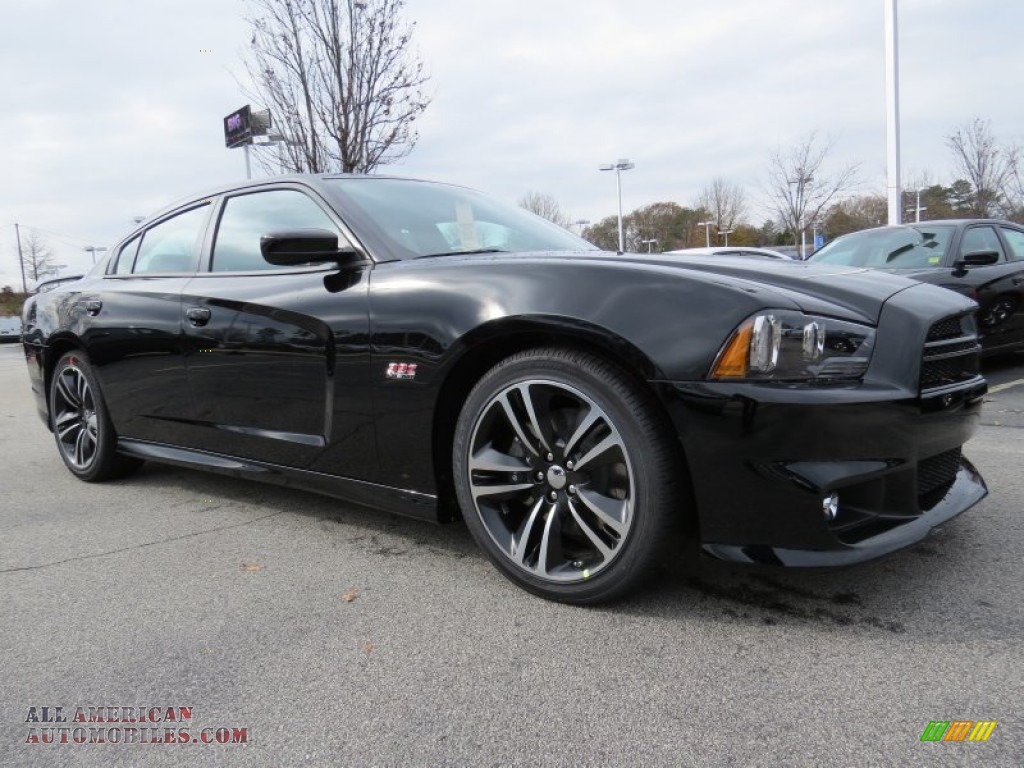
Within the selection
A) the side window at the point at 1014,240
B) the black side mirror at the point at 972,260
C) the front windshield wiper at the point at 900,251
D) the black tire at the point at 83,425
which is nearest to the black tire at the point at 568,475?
the black tire at the point at 83,425

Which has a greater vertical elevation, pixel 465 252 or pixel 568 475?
pixel 465 252

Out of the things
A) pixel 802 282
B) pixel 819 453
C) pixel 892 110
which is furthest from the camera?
pixel 892 110

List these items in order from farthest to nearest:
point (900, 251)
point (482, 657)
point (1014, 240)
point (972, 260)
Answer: point (1014, 240) → point (900, 251) → point (972, 260) → point (482, 657)

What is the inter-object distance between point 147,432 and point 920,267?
19.6ft

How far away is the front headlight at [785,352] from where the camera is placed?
1.91m

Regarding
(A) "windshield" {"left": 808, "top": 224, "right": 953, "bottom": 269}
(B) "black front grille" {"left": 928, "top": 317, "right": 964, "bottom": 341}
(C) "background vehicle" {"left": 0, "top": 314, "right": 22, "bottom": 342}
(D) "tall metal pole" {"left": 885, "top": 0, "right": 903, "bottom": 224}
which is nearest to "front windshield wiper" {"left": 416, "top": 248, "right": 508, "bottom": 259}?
(B) "black front grille" {"left": 928, "top": 317, "right": 964, "bottom": 341}

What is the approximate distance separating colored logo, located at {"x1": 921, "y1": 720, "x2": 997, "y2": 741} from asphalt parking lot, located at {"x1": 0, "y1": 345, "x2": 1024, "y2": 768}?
2 cm

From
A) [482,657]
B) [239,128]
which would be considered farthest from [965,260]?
[239,128]

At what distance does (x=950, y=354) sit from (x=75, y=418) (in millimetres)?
4272

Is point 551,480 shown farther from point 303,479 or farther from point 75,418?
point 75,418

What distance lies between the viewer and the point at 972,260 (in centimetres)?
602

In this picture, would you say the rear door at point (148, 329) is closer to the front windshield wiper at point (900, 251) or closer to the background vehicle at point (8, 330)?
the front windshield wiper at point (900, 251)

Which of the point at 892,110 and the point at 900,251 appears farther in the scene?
the point at 892,110

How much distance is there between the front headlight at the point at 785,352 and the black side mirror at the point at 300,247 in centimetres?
143
